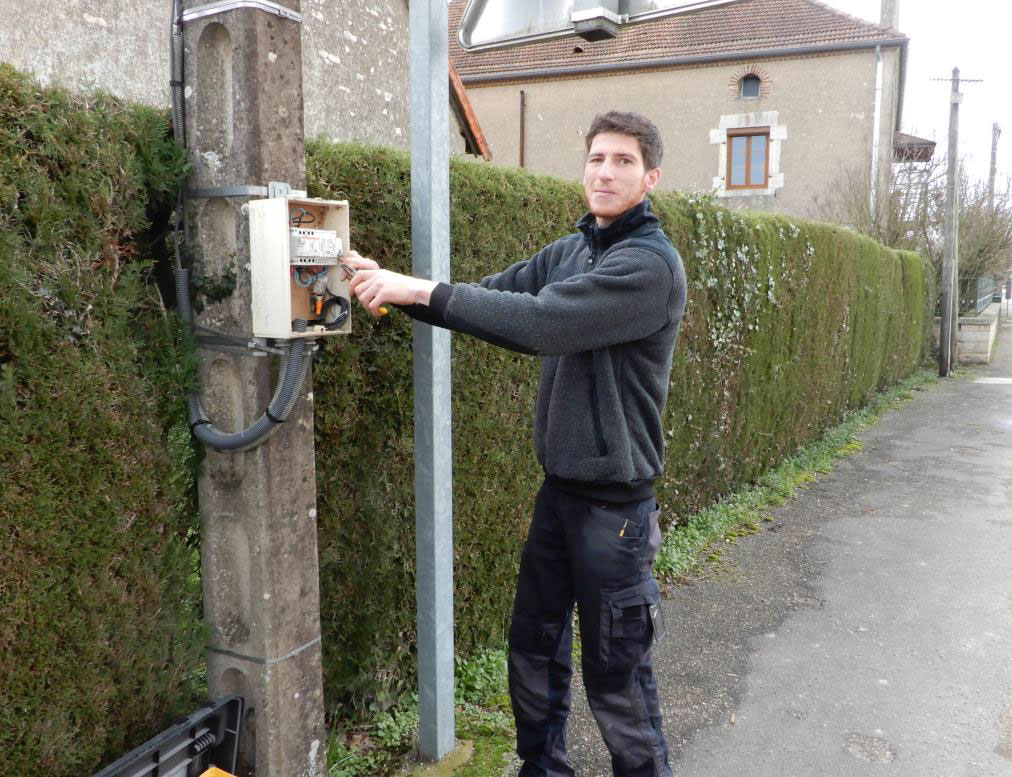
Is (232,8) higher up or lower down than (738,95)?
lower down

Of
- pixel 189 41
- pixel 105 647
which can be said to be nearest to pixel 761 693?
pixel 105 647

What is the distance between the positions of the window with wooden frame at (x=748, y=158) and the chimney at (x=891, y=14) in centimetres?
399

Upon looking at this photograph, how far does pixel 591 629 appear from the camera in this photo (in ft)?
9.12

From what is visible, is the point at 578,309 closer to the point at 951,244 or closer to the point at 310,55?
the point at 310,55

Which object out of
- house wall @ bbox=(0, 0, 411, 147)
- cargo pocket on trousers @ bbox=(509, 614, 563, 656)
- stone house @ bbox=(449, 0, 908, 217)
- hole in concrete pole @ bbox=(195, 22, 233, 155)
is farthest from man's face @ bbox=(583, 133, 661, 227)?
stone house @ bbox=(449, 0, 908, 217)

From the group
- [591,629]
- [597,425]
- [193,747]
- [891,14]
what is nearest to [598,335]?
[597,425]

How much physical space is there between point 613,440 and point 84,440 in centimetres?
152

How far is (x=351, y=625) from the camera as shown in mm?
3273

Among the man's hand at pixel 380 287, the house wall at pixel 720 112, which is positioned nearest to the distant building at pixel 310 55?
the man's hand at pixel 380 287

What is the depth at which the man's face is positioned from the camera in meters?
2.72

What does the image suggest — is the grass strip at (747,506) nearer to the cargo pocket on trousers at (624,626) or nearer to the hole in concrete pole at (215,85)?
the cargo pocket on trousers at (624,626)

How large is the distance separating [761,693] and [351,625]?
6.80 ft

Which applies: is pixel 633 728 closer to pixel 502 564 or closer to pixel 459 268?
pixel 502 564

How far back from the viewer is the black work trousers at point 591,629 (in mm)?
2756
